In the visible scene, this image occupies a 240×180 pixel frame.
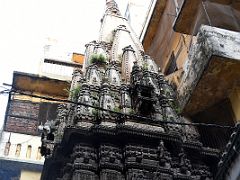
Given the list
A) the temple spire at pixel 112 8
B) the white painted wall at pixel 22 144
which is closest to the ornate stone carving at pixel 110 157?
the white painted wall at pixel 22 144

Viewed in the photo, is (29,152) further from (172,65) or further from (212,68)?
(212,68)

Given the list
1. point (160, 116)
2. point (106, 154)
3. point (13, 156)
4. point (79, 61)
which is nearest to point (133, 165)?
point (106, 154)

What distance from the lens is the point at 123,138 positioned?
30.1 ft

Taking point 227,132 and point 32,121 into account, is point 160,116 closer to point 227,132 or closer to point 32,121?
point 227,132

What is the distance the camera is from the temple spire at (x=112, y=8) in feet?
63.4

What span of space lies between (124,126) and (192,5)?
4345mm

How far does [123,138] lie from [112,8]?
448 inches

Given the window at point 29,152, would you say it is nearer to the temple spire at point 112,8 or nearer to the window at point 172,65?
the window at point 172,65

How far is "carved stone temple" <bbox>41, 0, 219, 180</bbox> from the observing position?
28.5 ft

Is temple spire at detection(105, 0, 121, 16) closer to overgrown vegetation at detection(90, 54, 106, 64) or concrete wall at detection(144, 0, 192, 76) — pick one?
concrete wall at detection(144, 0, 192, 76)

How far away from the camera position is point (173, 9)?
15.8m

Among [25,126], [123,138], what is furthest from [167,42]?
[123,138]

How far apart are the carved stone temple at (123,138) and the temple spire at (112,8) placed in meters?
7.40

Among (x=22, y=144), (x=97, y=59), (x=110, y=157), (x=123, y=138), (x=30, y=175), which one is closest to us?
(x=110, y=157)
